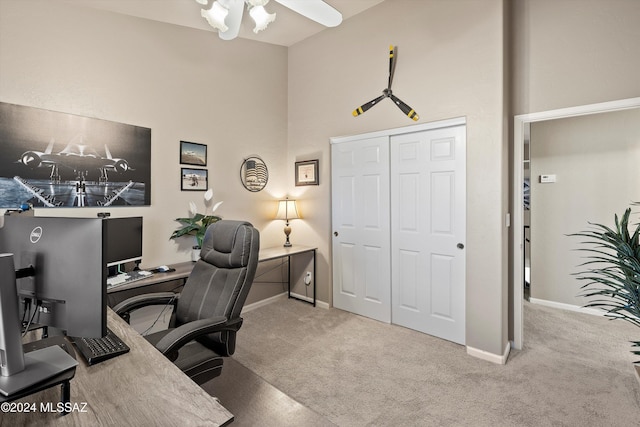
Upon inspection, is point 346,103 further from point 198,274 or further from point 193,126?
point 198,274

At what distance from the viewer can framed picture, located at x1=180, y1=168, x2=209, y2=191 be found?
3.22 m

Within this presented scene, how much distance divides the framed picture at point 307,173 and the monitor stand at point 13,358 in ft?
10.3

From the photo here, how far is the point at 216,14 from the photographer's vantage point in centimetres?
181

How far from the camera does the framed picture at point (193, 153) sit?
321 cm

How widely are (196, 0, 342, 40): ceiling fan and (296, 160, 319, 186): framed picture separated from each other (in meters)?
2.07

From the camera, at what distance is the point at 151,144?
298cm

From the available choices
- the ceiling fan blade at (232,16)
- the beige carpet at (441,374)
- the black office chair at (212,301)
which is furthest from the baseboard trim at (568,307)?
the ceiling fan blade at (232,16)

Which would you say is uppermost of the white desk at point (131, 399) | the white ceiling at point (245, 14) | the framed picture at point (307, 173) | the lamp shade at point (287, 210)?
the white ceiling at point (245, 14)

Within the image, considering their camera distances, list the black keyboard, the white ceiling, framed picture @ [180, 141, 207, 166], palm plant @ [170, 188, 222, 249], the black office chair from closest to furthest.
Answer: the black keyboard, the black office chair, the white ceiling, palm plant @ [170, 188, 222, 249], framed picture @ [180, 141, 207, 166]

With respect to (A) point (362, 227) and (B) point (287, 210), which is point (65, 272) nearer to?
(A) point (362, 227)

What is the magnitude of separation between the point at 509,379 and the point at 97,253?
276cm

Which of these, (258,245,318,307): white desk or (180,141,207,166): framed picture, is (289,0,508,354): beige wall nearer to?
(258,245,318,307): white desk

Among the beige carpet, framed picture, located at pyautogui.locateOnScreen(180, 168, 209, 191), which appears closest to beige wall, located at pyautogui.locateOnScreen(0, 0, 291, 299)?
framed picture, located at pyautogui.locateOnScreen(180, 168, 209, 191)

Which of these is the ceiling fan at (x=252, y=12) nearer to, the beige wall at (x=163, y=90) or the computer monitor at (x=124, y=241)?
the beige wall at (x=163, y=90)
